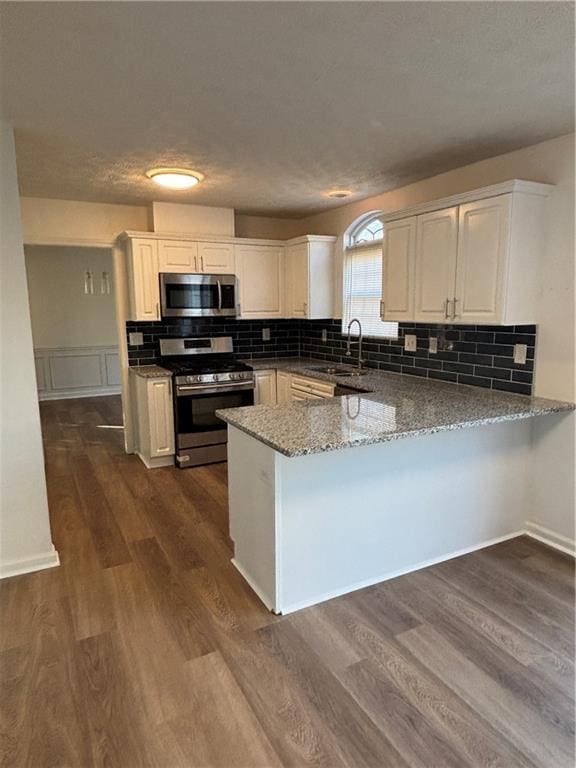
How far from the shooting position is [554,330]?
2.76 meters

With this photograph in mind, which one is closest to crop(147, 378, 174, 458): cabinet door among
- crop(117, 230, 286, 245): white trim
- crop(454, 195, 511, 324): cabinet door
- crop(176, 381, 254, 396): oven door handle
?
crop(176, 381, 254, 396): oven door handle

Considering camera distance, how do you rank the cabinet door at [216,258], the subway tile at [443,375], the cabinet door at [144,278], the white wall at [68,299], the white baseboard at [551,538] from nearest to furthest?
the white baseboard at [551,538] → the subway tile at [443,375] → the cabinet door at [144,278] → the cabinet door at [216,258] → the white wall at [68,299]

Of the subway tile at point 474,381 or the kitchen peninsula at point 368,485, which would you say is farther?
the subway tile at point 474,381

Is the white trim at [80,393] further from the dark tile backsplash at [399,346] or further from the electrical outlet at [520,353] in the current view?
the electrical outlet at [520,353]

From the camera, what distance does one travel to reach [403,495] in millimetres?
2562

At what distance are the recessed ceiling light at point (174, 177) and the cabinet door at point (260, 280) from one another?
131 centimetres

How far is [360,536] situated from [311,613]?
1.50 ft

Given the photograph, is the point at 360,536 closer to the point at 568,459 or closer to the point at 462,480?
the point at 462,480

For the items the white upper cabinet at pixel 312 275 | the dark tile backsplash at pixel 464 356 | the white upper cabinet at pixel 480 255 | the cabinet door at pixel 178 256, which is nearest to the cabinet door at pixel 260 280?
the white upper cabinet at pixel 312 275

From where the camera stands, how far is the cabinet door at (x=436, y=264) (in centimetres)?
297

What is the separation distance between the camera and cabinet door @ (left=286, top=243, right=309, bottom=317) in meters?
4.68

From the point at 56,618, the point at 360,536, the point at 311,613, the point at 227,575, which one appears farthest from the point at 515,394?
the point at 56,618

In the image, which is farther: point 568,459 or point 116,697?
point 568,459

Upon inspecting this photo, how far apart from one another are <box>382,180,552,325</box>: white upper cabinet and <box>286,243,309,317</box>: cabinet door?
1.53m
